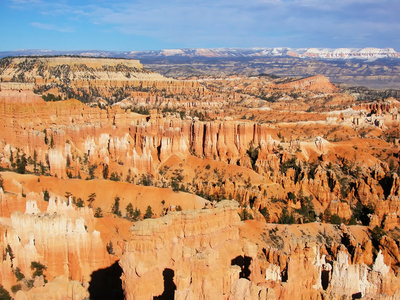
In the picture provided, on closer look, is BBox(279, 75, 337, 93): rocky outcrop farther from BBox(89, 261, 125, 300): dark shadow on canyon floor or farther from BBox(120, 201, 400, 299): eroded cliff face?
BBox(89, 261, 125, 300): dark shadow on canyon floor

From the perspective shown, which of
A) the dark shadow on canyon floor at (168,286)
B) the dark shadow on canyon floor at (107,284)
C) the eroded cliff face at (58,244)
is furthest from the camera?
the eroded cliff face at (58,244)

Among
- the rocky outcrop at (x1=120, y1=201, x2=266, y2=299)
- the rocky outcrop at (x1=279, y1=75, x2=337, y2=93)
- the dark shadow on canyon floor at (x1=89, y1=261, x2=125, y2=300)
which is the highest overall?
the rocky outcrop at (x1=279, y1=75, x2=337, y2=93)

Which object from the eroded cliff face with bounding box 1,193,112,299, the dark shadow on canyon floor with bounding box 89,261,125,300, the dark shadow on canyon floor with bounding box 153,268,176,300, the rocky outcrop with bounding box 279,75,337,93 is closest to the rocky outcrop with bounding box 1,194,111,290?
the eroded cliff face with bounding box 1,193,112,299

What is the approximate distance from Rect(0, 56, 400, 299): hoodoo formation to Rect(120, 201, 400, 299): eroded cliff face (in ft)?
0.24

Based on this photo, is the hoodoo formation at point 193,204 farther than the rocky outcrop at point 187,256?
Yes

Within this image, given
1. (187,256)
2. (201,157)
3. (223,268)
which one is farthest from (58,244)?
(201,157)

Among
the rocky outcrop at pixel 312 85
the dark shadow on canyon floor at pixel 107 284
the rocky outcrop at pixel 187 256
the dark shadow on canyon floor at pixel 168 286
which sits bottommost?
the dark shadow on canyon floor at pixel 107 284

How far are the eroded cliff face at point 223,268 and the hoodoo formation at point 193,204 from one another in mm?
74

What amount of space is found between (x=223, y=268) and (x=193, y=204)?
2171 centimetres

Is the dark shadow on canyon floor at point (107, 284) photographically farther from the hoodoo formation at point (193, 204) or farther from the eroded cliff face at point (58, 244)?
the eroded cliff face at point (58, 244)

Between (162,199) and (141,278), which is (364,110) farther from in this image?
(141,278)

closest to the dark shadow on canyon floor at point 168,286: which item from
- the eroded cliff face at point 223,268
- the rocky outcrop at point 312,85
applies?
the eroded cliff face at point 223,268

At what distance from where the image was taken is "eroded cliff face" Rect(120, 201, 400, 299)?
18.6 m

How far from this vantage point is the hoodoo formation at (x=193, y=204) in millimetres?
21688
